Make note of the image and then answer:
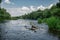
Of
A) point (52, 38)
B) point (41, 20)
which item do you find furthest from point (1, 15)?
point (52, 38)

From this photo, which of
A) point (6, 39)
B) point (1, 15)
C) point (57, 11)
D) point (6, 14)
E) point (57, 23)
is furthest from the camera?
point (6, 14)

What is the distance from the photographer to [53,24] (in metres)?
34.2

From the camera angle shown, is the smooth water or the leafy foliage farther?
the leafy foliage

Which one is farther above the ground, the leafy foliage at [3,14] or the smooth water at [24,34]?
the leafy foliage at [3,14]

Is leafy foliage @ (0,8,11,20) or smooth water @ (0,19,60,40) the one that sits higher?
leafy foliage @ (0,8,11,20)

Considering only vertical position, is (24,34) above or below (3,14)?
below

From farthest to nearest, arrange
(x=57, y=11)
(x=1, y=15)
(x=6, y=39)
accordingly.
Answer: (x=1, y=15) → (x=57, y=11) → (x=6, y=39)

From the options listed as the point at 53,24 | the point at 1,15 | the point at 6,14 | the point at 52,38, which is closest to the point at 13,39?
the point at 52,38

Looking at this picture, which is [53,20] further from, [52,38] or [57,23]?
[52,38]

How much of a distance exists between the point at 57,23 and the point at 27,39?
9.26m

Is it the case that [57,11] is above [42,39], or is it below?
above

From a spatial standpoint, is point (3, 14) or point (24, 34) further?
point (3, 14)

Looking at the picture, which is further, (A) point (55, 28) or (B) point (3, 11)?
(B) point (3, 11)

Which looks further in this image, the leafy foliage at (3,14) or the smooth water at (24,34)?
the leafy foliage at (3,14)
